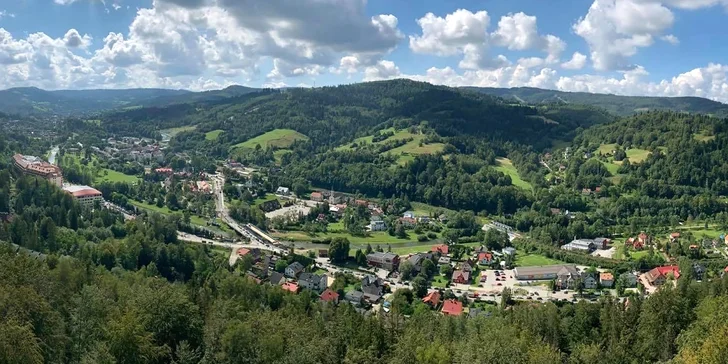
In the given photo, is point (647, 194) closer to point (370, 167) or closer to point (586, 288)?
point (586, 288)

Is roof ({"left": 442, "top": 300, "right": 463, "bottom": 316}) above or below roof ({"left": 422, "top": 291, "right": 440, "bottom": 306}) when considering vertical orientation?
above

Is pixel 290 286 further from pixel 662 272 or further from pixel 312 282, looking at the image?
pixel 662 272

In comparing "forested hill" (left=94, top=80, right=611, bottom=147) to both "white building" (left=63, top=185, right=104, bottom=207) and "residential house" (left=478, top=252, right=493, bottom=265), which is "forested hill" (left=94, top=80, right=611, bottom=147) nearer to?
"white building" (left=63, top=185, right=104, bottom=207)

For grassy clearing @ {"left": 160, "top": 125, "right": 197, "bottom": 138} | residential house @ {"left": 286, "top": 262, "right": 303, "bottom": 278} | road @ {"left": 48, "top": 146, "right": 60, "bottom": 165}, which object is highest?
grassy clearing @ {"left": 160, "top": 125, "right": 197, "bottom": 138}

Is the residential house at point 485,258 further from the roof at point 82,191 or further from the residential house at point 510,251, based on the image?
the roof at point 82,191

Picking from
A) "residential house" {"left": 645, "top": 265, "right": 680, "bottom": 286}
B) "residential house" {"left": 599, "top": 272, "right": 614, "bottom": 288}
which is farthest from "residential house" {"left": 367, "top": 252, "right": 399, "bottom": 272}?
"residential house" {"left": 645, "top": 265, "right": 680, "bottom": 286}

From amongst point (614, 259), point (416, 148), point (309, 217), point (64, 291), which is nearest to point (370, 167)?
point (416, 148)

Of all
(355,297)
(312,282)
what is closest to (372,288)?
(355,297)
